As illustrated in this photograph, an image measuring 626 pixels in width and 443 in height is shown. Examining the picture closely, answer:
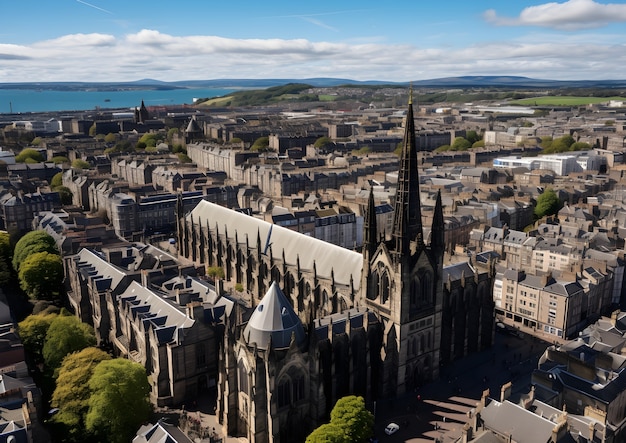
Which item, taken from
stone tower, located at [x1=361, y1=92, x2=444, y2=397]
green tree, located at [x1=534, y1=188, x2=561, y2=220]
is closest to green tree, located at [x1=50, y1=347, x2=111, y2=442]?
stone tower, located at [x1=361, y1=92, x2=444, y2=397]

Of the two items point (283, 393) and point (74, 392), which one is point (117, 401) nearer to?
point (74, 392)

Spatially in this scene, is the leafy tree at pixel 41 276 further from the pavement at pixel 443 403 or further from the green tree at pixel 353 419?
the green tree at pixel 353 419

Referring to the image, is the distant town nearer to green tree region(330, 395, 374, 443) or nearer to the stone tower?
the stone tower

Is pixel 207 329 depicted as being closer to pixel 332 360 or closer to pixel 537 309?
pixel 332 360

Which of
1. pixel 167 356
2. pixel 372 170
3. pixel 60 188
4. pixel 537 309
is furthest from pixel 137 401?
pixel 372 170

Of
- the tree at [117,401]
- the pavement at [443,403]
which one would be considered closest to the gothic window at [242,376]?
the pavement at [443,403]
